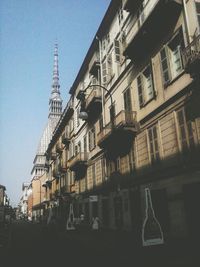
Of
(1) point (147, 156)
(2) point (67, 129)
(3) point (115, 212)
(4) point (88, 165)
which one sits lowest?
(3) point (115, 212)

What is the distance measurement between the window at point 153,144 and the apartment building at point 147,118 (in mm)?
54

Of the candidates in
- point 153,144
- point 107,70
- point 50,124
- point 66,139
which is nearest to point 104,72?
point 107,70

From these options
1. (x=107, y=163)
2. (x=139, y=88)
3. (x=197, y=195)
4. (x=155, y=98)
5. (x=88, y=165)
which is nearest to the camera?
(x=197, y=195)

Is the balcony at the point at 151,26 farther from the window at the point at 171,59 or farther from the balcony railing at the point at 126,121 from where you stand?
the balcony railing at the point at 126,121

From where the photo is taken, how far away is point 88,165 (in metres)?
30.5

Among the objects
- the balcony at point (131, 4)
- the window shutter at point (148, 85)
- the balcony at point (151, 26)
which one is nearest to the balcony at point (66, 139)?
the balcony at point (151, 26)

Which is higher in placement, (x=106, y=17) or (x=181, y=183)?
(x=106, y=17)

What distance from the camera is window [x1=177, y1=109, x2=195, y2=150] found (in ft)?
43.5

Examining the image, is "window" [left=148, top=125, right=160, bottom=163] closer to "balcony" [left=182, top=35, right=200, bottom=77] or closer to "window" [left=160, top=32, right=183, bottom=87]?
"window" [left=160, top=32, right=183, bottom=87]

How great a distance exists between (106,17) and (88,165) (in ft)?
46.0

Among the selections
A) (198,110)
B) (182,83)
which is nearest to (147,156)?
(182,83)

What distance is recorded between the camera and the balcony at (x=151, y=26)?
1452 centimetres

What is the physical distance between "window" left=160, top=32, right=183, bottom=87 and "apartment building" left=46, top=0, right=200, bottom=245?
0.05 m

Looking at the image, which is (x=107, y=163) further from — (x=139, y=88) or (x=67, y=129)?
(x=67, y=129)
